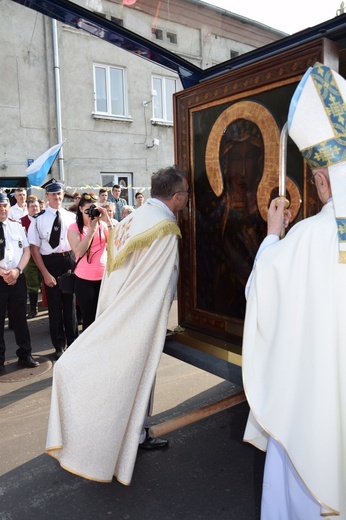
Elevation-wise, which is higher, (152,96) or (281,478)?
(152,96)

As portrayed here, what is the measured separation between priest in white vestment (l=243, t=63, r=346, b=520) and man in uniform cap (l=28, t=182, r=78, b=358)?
3430mm

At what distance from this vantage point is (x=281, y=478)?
6.61 ft

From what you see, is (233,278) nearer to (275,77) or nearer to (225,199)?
(225,199)

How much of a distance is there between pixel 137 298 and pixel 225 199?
833 mm

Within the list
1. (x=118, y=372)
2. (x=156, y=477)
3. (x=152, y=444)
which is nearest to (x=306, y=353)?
(x=118, y=372)

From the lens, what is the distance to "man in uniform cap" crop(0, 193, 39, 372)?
468 centimetres

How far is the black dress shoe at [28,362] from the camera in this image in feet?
15.7

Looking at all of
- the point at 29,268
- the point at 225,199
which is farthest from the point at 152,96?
the point at 225,199

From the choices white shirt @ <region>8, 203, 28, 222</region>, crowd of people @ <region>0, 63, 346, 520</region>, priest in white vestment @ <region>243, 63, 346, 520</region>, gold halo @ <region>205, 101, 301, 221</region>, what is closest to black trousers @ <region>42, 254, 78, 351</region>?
crowd of people @ <region>0, 63, 346, 520</region>

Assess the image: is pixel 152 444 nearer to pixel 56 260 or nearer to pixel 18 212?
pixel 56 260

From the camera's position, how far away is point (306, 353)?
1.82 m

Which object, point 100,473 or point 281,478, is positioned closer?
point 281,478

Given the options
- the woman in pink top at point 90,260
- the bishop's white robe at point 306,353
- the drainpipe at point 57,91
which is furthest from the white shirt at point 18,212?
the bishop's white robe at point 306,353

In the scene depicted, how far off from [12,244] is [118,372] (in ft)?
9.05
